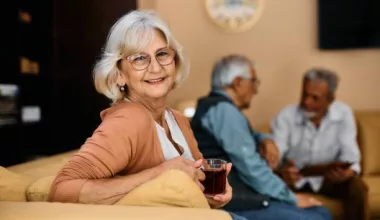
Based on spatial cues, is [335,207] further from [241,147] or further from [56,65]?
[56,65]

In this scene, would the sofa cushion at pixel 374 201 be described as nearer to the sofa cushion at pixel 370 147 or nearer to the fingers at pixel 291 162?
the sofa cushion at pixel 370 147

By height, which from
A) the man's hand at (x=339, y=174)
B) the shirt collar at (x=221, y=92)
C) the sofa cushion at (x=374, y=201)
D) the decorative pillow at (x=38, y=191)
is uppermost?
the shirt collar at (x=221, y=92)

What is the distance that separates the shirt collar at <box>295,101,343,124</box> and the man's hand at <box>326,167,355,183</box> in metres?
0.33

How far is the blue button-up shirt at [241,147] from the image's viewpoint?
212cm

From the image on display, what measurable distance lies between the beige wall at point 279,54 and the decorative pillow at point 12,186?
2.38 m

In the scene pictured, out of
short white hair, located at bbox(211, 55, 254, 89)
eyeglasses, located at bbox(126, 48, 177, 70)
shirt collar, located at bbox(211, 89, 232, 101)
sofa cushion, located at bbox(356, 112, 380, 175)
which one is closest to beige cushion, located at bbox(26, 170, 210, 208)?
eyeglasses, located at bbox(126, 48, 177, 70)

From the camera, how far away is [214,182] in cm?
136

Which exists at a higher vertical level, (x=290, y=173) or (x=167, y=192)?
(x=167, y=192)

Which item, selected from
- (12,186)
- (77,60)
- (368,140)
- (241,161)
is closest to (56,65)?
(77,60)

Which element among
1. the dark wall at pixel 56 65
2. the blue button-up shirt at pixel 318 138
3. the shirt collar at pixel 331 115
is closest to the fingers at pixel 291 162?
the blue button-up shirt at pixel 318 138

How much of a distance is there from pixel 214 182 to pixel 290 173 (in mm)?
1550

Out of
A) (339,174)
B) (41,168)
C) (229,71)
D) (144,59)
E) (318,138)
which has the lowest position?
(339,174)

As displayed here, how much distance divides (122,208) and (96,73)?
42 centimetres

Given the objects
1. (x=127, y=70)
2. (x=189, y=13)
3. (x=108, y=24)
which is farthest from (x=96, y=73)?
(x=189, y=13)
